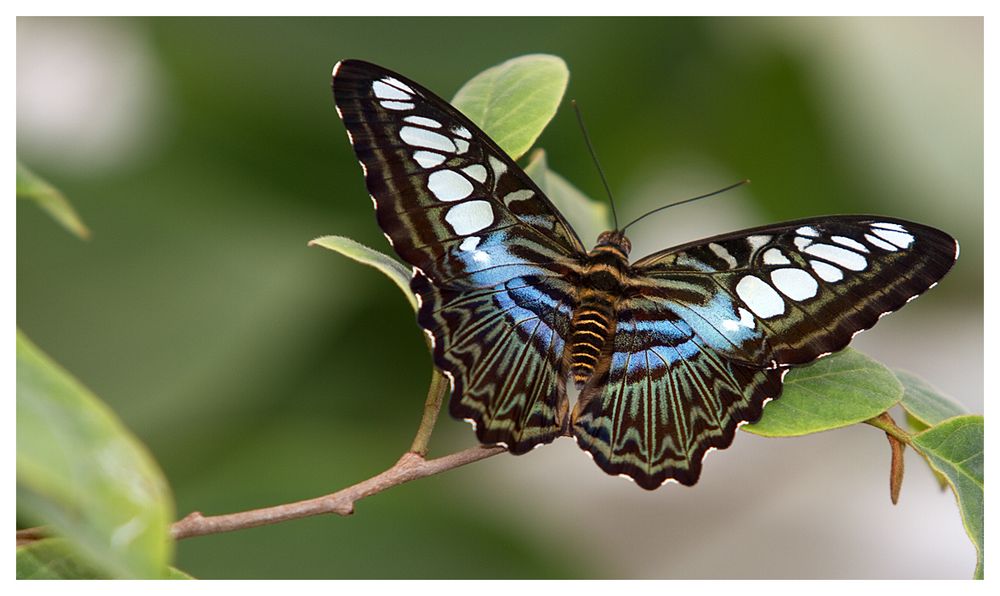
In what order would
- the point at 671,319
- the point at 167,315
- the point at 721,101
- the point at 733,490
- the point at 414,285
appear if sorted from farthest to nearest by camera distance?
the point at 733,490
the point at 721,101
the point at 167,315
the point at 671,319
the point at 414,285

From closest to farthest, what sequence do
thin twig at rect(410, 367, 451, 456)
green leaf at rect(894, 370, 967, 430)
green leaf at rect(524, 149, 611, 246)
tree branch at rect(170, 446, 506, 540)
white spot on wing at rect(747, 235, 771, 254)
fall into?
tree branch at rect(170, 446, 506, 540) → thin twig at rect(410, 367, 451, 456) → green leaf at rect(894, 370, 967, 430) → white spot on wing at rect(747, 235, 771, 254) → green leaf at rect(524, 149, 611, 246)

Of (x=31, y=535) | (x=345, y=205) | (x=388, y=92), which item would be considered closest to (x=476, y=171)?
(x=388, y=92)

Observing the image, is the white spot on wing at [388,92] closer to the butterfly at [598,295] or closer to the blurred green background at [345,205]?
the butterfly at [598,295]

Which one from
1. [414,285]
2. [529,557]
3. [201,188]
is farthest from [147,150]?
[414,285]

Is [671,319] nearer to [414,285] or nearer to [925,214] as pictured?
[414,285]

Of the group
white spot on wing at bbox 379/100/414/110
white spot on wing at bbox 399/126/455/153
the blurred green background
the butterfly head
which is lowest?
the blurred green background

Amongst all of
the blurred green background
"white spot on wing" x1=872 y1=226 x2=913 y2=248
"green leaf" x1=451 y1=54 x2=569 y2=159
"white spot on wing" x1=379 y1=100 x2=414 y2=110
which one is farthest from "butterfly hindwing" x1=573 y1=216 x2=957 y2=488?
the blurred green background

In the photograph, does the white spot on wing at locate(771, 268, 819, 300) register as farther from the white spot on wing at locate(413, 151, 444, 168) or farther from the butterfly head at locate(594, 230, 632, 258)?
the white spot on wing at locate(413, 151, 444, 168)
